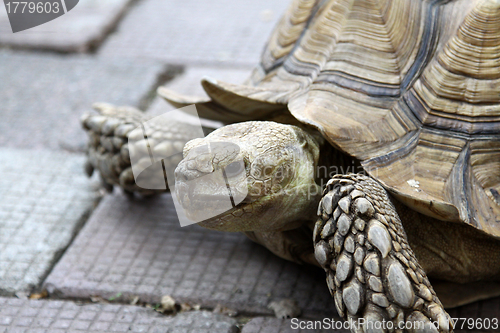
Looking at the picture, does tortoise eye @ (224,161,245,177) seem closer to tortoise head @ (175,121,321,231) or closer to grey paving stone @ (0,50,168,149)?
tortoise head @ (175,121,321,231)

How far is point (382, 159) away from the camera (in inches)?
69.2

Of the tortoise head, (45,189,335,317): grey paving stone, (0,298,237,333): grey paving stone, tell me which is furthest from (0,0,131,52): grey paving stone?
the tortoise head

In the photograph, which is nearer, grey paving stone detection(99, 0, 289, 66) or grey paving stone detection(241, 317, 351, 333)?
grey paving stone detection(241, 317, 351, 333)

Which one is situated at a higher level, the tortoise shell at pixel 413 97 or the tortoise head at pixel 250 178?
the tortoise shell at pixel 413 97

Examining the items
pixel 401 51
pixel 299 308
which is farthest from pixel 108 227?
pixel 401 51

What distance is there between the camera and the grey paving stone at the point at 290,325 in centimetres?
186

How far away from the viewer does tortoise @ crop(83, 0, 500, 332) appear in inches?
61.4

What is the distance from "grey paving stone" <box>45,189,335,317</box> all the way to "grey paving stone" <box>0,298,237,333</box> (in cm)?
7

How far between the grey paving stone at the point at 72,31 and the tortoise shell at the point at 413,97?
7.35 feet

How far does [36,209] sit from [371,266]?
1.64 metres

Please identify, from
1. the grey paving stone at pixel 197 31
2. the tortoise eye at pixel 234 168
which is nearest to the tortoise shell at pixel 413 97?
the tortoise eye at pixel 234 168

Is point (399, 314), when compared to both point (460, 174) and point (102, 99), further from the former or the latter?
point (102, 99)

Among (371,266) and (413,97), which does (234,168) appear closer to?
(371,266)

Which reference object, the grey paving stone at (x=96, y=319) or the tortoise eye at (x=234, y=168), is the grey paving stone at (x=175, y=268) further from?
the tortoise eye at (x=234, y=168)
